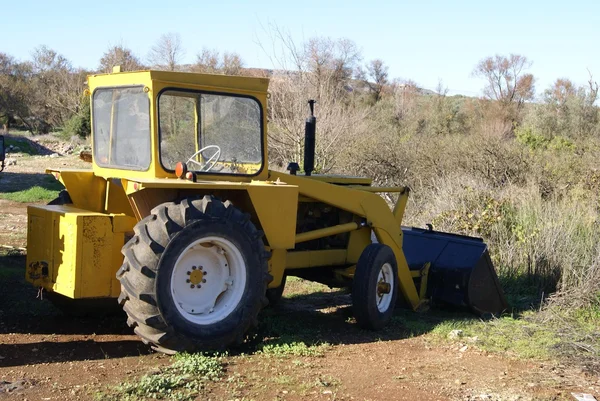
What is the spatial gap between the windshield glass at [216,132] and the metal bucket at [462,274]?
115 inches

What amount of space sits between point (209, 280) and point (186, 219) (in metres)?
0.66

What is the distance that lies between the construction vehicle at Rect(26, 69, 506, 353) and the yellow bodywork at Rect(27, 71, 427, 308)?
0.4 inches

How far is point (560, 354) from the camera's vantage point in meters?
6.32

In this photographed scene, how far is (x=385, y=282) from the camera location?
755 cm

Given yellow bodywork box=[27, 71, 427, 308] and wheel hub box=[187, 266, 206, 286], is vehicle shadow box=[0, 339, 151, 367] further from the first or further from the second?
wheel hub box=[187, 266, 206, 286]

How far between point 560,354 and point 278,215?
280 centimetres

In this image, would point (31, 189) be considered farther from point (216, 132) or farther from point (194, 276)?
point (194, 276)

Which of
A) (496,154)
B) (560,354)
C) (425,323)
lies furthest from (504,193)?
(560,354)

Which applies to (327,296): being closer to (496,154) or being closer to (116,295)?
(116,295)

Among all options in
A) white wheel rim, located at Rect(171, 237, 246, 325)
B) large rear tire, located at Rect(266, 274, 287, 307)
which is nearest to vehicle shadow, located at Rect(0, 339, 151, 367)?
white wheel rim, located at Rect(171, 237, 246, 325)

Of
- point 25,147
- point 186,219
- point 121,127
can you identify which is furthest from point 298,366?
point 25,147

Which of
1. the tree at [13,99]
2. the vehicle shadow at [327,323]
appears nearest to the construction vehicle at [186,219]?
the vehicle shadow at [327,323]

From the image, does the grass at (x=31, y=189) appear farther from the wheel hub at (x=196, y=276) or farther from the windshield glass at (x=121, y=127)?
the wheel hub at (x=196, y=276)

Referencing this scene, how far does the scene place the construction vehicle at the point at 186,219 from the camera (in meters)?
5.59
